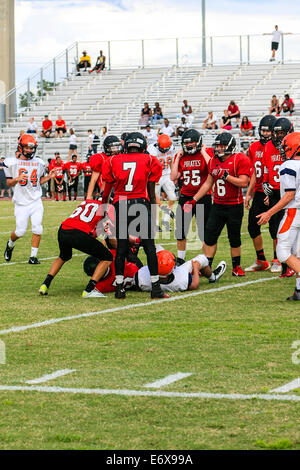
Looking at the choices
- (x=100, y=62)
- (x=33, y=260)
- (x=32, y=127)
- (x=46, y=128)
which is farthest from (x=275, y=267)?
(x=100, y=62)

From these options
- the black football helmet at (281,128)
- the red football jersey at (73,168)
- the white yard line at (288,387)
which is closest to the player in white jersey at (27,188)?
the black football helmet at (281,128)

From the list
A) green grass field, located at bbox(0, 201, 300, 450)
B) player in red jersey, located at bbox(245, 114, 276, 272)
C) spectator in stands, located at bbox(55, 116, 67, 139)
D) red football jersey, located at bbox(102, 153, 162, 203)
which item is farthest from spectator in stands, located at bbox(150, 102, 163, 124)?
red football jersey, located at bbox(102, 153, 162, 203)

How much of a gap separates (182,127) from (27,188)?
18647 millimetres

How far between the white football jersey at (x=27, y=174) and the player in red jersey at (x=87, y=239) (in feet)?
10.4

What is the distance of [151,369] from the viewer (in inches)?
220

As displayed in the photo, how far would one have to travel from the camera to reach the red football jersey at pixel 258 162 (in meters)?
10.5

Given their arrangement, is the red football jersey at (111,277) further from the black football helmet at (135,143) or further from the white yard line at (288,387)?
the white yard line at (288,387)

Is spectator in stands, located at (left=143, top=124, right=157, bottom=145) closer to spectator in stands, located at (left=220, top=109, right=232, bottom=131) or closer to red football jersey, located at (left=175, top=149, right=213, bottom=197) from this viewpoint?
spectator in stands, located at (left=220, top=109, right=232, bottom=131)

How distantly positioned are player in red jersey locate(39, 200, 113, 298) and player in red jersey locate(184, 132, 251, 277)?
69.4 inches

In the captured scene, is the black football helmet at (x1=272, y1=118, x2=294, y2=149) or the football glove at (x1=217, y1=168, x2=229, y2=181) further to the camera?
the football glove at (x1=217, y1=168, x2=229, y2=181)

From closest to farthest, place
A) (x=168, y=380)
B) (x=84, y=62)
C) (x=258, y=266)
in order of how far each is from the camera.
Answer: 1. (x=168, y=380)
2. (x=258, y=266)
3. (x=84, y=62)

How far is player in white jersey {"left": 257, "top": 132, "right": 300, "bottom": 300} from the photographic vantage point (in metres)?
8.00

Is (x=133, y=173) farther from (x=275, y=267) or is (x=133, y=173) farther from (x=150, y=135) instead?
(x=150, y=135)

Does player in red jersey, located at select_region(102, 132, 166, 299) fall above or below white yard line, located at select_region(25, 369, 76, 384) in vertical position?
above
